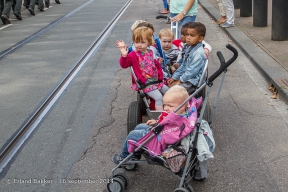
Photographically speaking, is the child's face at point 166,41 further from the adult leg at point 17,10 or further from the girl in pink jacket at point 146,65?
the adult leg at point 17,10

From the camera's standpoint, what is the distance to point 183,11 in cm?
688

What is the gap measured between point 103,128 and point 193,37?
153 cm

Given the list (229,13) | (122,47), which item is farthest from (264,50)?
(122,47)

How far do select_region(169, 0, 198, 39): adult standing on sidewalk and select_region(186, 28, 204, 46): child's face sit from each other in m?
1.58

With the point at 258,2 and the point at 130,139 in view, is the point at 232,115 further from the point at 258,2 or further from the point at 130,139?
the point at 258,2

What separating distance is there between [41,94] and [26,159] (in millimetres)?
2396

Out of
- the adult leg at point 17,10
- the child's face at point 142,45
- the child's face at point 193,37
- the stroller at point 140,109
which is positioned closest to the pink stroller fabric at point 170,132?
the stroller at point 140,109

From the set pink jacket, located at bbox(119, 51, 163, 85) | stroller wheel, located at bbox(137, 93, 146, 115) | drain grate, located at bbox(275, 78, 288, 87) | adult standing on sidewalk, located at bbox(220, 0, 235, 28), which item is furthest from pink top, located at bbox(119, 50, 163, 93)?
adult standing on sidewalk, located at bbox(220, 0, 235, 28)

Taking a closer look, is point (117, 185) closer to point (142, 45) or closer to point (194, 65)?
point (142, 45)

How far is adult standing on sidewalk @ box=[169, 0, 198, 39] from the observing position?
6857 millimetres

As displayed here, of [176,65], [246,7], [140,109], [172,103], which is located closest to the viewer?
[172,103]

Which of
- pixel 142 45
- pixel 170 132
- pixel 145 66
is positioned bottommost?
pixel 170 132

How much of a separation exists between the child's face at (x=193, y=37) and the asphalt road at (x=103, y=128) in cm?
106

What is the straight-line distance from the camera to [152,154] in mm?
3945
